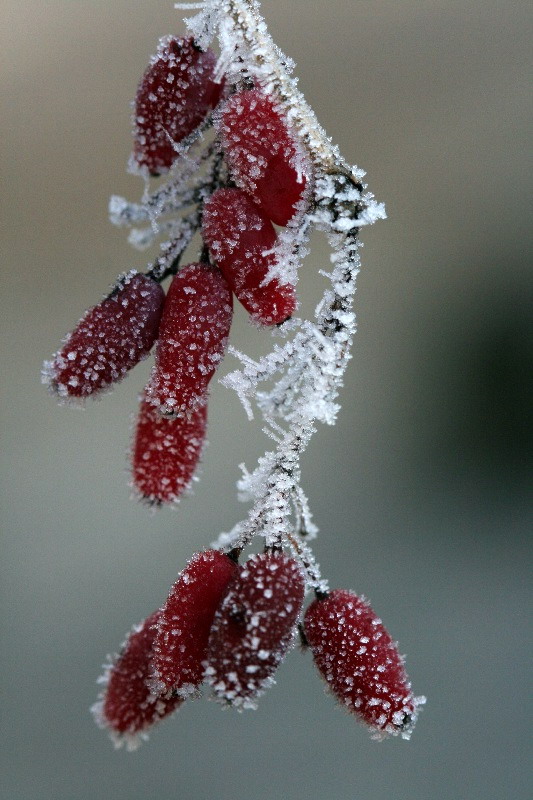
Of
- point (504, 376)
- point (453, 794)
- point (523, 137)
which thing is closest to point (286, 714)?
point (453, 794)

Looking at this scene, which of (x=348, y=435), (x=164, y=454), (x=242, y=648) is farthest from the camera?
(x=348, y=435)

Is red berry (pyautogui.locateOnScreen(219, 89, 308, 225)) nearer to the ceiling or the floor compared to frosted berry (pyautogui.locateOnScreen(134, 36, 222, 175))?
nearer to the floor

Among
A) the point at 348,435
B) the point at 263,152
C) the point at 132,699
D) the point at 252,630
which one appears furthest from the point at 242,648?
the point at 348,435

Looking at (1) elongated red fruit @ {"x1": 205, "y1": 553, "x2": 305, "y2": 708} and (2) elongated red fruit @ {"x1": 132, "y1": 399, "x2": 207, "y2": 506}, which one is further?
(2) elongated red fruit @ {"x1": 132, "y1": 399, "x2": 207, "y2": 506}

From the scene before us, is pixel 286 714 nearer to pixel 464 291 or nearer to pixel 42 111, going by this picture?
pixel 464 291

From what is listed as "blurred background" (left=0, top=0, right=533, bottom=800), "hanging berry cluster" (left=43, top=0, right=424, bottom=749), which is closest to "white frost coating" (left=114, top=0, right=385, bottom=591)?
"hanging berry cluster" (left=43, top=0, right=424, bottom=749)

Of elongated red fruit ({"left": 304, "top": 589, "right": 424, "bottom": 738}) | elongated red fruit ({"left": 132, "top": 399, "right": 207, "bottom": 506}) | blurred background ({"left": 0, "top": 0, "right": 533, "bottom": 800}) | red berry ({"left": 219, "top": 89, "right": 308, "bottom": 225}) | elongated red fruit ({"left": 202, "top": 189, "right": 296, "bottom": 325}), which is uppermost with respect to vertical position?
blurred background ({"left": 0, "top": 0, "right": 533, "bottom": 800})

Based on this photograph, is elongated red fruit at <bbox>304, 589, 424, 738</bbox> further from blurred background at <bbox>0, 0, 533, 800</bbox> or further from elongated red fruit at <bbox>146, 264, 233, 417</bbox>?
blurred background at <bbox>0, 0, 533, 800</bbox>

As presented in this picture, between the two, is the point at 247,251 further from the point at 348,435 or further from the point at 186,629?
the point at 348,435
